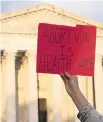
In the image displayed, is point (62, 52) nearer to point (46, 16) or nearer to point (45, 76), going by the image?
point (46, 16)

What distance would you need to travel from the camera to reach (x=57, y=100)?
3644 cm

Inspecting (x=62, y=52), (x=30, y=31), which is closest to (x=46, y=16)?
(x=30, y=31)

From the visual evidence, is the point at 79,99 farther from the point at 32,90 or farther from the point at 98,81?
the point at 98,81

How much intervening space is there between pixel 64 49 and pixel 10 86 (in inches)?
1249

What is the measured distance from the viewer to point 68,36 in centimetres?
405

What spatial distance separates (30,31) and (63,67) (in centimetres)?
Result: 3246

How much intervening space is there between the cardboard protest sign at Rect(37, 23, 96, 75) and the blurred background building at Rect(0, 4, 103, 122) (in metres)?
30.7

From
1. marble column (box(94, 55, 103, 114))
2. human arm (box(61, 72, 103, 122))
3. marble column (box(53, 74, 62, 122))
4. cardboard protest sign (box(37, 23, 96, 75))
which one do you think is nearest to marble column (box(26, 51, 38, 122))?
marble column (box(53, 74, 62, 122))

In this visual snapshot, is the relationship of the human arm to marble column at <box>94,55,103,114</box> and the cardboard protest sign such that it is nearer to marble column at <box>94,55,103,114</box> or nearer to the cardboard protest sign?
the cardboard protest sign

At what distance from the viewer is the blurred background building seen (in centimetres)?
3588

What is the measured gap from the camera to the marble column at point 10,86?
114 ft

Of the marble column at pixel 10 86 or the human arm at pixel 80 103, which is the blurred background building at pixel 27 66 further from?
the human arm at pixel 80 103

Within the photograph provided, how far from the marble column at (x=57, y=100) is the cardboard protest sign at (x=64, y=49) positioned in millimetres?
31986

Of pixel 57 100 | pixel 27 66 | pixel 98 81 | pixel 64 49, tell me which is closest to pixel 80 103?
pixel 64 49
